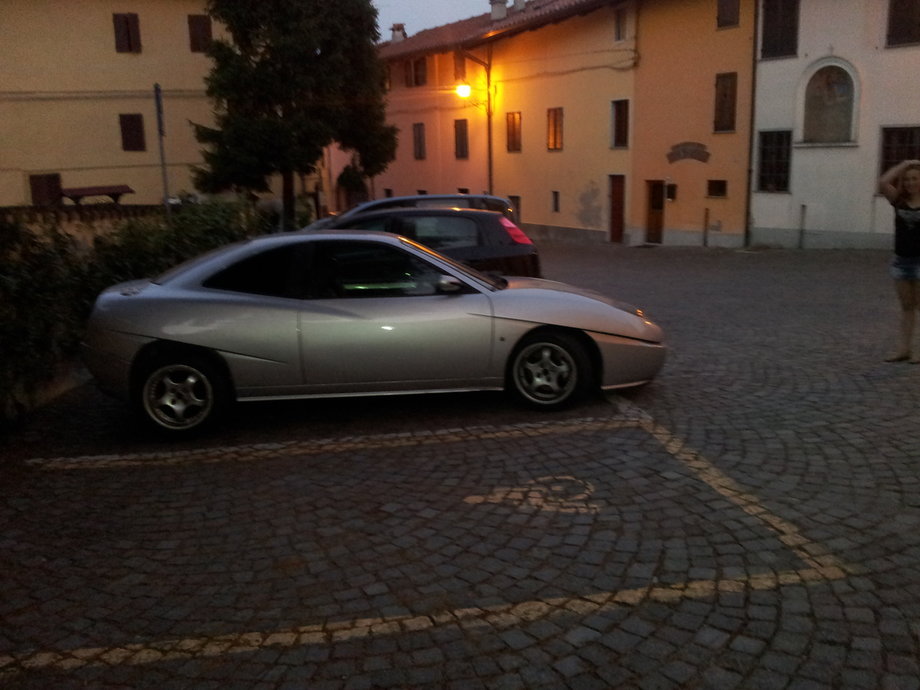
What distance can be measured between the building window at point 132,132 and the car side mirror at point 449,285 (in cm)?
2891

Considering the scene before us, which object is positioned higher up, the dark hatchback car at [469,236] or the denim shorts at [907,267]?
the dark hatchback car at [469,236]

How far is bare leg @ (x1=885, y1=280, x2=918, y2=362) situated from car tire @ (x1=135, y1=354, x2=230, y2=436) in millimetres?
5986

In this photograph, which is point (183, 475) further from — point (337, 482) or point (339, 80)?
point (339, 80)

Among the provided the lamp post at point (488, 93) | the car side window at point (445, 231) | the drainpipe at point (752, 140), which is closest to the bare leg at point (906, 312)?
the car side window at point (445, 231)

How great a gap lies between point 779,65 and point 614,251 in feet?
21.9

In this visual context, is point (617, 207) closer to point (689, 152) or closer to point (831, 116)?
point (689, 152)

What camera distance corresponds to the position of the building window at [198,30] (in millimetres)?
31750

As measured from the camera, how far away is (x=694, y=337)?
9.75 meters

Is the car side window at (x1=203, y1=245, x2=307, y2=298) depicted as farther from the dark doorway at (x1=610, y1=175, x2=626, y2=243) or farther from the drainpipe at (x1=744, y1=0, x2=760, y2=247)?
the dark doorway at (x1=610, y1=175, x2=626, y2=243)

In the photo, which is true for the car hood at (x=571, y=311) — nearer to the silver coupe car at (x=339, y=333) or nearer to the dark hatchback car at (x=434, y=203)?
the silver coupe car at (x=339, y=333)

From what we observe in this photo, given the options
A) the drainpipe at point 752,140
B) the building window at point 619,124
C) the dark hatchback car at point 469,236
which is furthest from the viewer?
the building window at point 619,124

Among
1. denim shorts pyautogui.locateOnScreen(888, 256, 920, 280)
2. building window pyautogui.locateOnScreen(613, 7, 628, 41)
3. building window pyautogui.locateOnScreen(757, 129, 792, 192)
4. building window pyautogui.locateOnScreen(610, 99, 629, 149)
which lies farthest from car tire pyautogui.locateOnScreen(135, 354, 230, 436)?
building window pyautogui.locateOnScreen(613, 7, 628, 41)

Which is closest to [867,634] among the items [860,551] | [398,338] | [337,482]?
[860,551]

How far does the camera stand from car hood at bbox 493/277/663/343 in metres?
6.55
